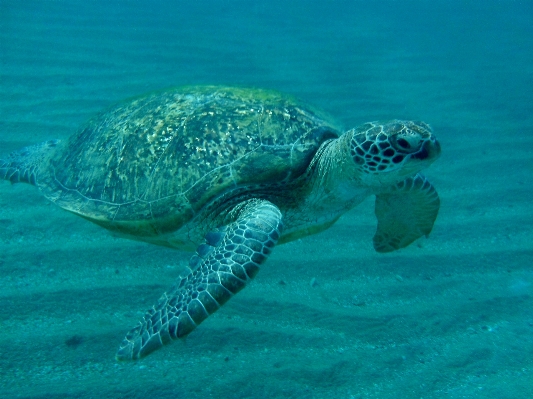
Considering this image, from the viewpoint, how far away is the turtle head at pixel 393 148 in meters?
2.17

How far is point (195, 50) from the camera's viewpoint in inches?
453

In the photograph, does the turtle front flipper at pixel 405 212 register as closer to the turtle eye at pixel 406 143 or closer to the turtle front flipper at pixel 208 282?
the turtle eye at pixel 406 143

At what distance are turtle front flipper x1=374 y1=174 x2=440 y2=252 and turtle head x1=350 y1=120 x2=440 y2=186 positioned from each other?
1.96ft

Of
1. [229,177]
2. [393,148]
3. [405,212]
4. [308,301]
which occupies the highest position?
[393,148]

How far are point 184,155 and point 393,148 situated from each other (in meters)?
1.55

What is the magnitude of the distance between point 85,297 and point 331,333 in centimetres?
215

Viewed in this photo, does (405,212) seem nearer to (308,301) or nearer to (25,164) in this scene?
(308,301)

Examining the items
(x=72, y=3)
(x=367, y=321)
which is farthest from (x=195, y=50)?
(x=367, y=321)

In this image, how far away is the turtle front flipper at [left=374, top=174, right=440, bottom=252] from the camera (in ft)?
9.82

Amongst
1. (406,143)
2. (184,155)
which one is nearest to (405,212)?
(406,143)

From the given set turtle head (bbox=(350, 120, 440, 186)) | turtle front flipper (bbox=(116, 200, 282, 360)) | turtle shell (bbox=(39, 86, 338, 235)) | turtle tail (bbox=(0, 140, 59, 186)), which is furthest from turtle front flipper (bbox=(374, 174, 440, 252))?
turtle tail (bbox=(0, 140, 59, 186))

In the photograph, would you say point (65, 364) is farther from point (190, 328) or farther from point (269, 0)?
point (269, 0)

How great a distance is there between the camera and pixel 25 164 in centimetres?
395

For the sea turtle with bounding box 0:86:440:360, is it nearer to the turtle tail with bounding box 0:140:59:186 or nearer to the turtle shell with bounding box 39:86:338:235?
the turtle shell with bounding box 39:86:338:235
